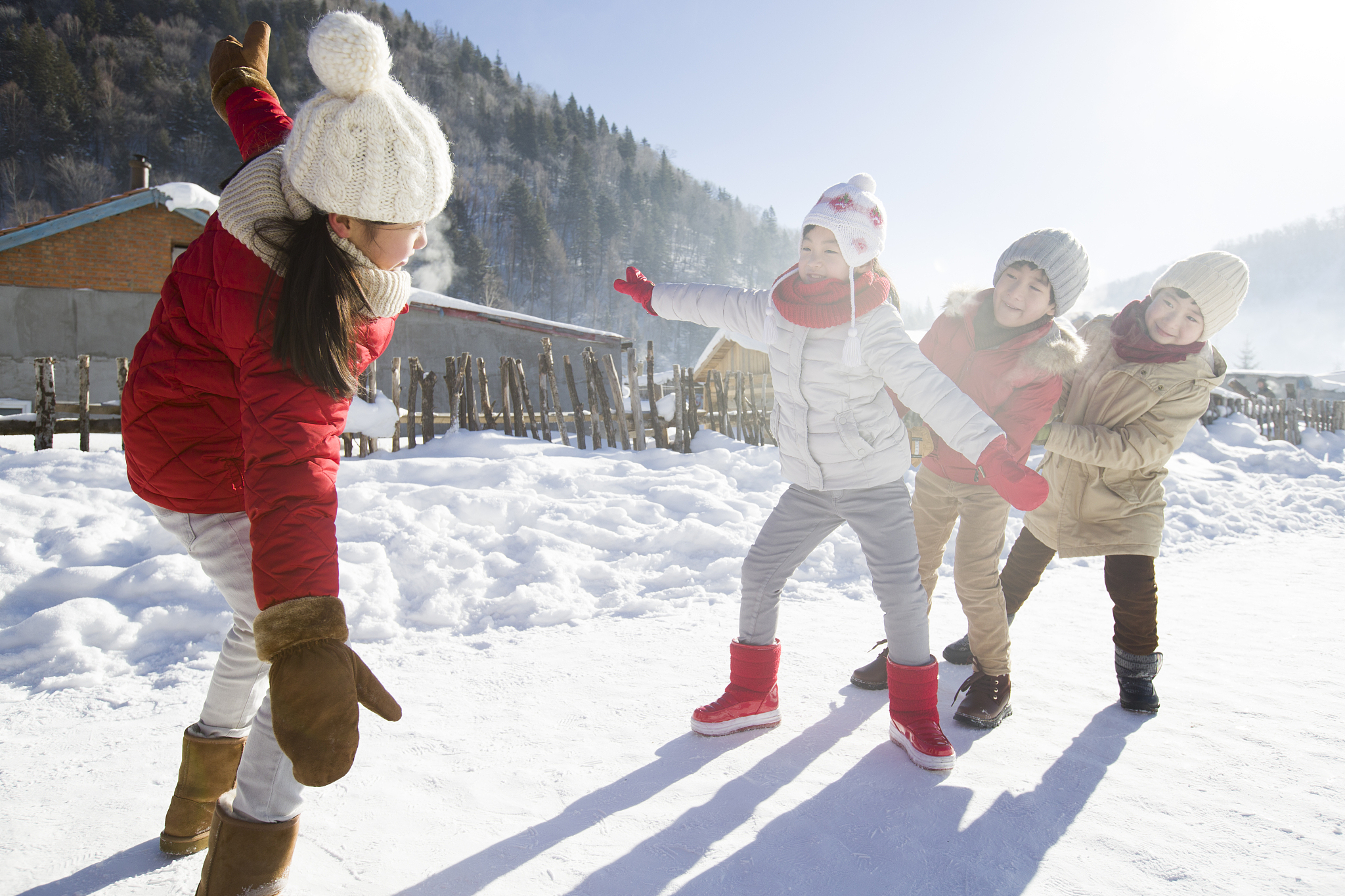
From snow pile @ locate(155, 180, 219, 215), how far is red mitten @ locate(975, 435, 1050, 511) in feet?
51.2

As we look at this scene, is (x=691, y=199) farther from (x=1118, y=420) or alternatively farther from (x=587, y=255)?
(x=1118, y=420)

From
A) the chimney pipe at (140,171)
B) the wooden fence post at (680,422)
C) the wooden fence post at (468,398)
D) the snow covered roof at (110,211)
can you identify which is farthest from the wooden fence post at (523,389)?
the chimney pipe at (140,171)

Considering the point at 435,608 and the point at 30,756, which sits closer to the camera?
the point at 30,756

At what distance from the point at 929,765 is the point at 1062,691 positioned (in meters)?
0.93

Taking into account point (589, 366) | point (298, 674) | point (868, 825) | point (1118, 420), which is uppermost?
point (589, 366)

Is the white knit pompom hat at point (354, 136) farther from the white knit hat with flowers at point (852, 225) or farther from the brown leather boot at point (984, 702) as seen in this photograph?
the brown leather boot at point (984, 702)

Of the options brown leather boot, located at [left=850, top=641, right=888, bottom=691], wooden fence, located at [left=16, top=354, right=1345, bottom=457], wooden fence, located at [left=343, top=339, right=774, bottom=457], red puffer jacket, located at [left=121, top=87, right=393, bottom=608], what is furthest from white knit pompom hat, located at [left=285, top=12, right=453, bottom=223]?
wooden fence, located at [left=343, top=339, right=774, bottom=457]

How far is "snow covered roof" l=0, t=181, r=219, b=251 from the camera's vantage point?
12773 mm

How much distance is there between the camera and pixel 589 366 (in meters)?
7.91

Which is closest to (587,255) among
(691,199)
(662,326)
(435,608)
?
(662,326)

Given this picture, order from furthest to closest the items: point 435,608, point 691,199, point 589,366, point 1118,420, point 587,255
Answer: point 691,199
point 587,255
point 589,366
point 435,608
point 1118,420

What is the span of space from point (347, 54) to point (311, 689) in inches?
41.6

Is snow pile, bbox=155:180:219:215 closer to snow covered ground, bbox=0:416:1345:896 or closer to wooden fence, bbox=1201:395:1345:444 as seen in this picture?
snow covered ground, bbox=0:416:1345:896

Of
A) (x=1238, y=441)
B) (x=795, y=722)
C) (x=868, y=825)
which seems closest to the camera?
(x=868, y=825)
